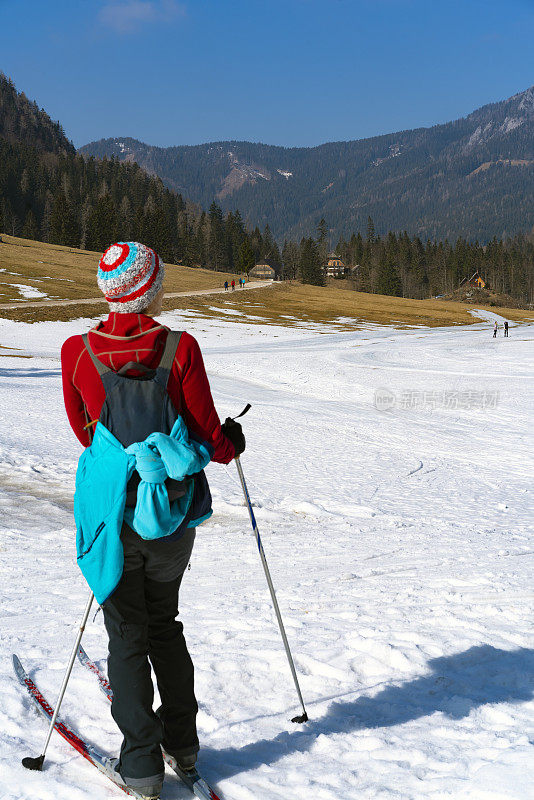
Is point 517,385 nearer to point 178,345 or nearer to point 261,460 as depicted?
point 261,460

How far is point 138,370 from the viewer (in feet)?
8.71

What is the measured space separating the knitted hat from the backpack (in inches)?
10.2

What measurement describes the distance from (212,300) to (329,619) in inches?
2695

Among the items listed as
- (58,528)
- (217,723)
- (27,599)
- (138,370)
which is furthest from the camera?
(58,528)

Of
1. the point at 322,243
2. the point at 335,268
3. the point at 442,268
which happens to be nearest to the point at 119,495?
the point at 322,243

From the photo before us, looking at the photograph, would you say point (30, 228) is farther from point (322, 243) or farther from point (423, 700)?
point (423, 700)

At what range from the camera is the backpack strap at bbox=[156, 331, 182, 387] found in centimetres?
265

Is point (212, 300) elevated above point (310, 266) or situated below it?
below

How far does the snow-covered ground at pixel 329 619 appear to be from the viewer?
3076 mm

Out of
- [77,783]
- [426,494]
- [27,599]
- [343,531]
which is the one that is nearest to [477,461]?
[426,494]

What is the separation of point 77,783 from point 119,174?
6508 inches

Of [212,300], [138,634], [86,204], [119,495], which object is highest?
[86,204]

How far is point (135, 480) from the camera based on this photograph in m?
2.63

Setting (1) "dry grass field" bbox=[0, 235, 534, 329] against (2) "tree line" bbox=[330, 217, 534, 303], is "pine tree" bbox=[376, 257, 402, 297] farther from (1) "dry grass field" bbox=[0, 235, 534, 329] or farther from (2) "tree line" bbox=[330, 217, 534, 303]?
(1) "dry grass field" bbox=[0, 235, 534, 329]
